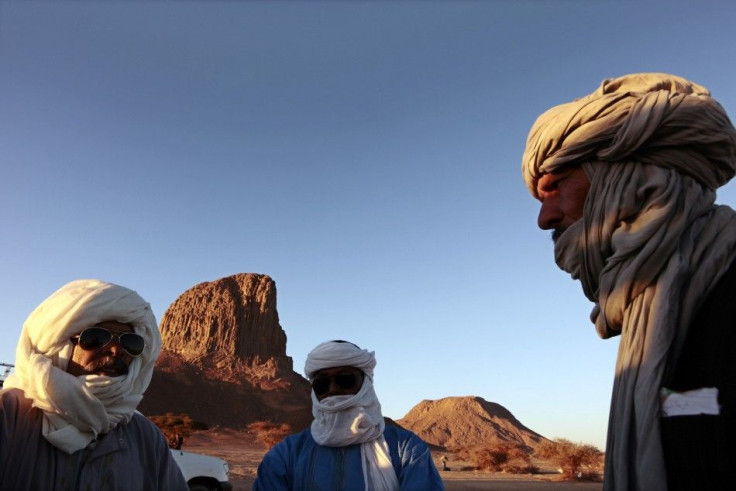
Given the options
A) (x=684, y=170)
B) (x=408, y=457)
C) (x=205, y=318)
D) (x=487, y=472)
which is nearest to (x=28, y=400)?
(x=408, y=457)

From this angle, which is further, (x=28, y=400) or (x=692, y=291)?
(x=28, y=400)

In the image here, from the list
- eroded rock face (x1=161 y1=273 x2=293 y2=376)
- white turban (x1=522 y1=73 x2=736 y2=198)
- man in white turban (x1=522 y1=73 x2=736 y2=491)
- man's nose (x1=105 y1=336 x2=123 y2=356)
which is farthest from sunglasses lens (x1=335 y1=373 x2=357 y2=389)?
eroded rock face (x1=161 y1=273 x2=293 y2=376)

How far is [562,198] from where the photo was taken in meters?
1.61

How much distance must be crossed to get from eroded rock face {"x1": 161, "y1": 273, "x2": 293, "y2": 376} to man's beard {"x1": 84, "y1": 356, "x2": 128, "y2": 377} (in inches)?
2772

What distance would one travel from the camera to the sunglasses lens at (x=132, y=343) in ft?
10.0

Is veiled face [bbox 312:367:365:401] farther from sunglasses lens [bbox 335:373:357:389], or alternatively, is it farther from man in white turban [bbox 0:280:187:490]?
man in white turban [bbox 0:280:187:490]

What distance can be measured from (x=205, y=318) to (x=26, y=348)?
79.4 m

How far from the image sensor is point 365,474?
3.24 meters

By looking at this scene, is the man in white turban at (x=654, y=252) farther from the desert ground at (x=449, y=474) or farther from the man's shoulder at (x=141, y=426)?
the desert ground at (x=449, y=474)

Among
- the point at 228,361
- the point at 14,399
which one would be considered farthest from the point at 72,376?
the point at 228,361

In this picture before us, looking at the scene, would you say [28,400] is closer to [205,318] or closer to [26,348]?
[26,348]

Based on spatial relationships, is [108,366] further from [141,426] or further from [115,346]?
[141,426]

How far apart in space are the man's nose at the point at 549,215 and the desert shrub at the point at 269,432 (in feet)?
117

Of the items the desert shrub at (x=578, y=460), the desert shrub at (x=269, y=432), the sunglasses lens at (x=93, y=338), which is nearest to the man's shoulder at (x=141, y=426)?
the sunglasses lens at (x=93, y=338)
